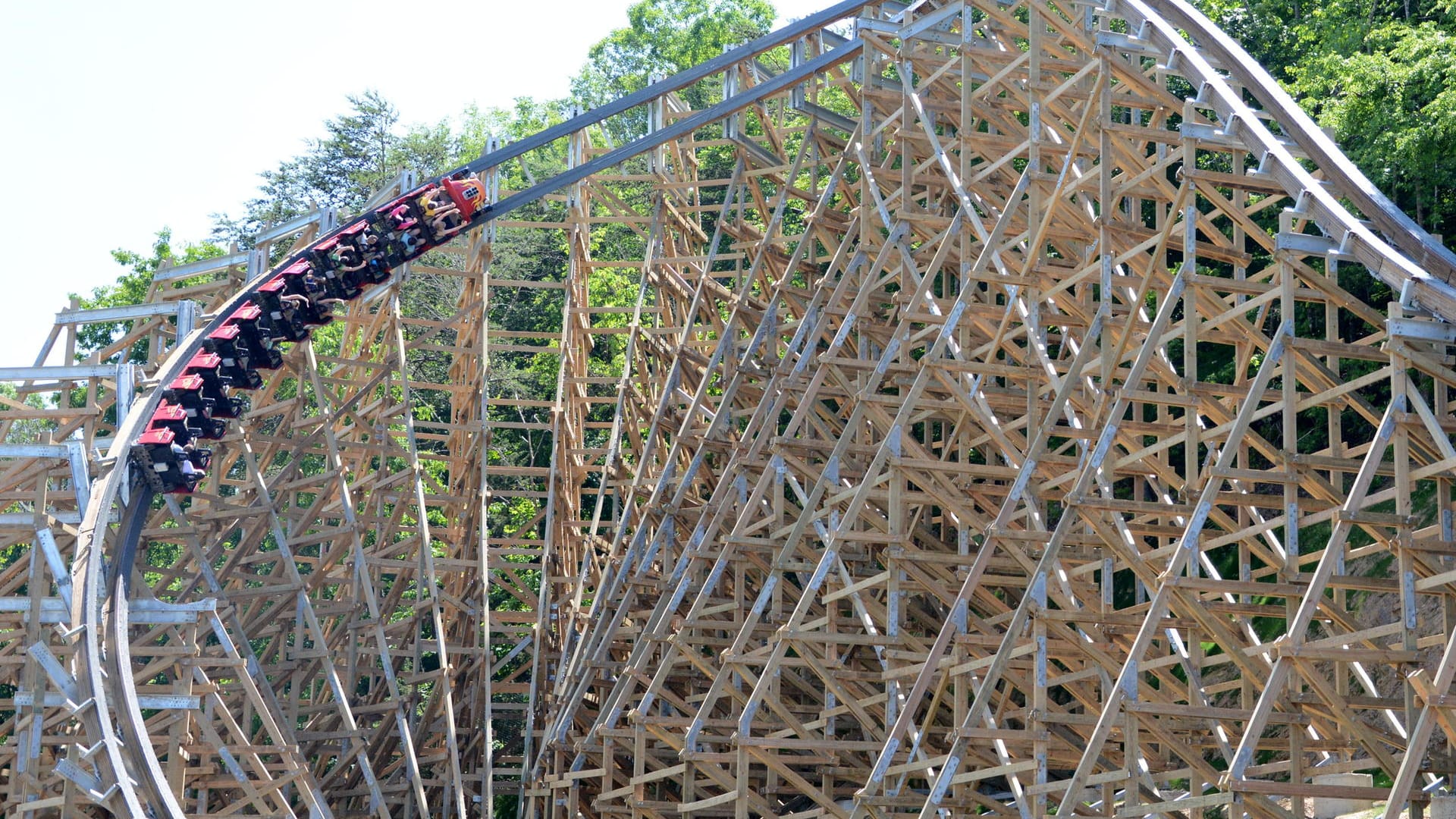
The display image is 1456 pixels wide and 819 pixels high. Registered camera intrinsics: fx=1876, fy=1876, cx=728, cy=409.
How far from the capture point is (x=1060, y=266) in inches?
746

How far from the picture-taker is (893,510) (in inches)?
683

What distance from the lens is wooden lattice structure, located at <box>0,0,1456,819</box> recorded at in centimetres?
1440

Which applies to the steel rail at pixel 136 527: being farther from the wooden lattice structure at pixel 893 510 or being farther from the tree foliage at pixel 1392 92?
the tree foliage at pixel 1392 92

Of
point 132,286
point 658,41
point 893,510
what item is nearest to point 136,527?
point 893,510

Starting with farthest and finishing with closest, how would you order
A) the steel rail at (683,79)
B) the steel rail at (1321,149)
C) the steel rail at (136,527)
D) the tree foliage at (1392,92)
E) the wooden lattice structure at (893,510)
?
the steel rail at (683,79), the tree foliage at (1392,92), the steel rail at (136,527), the wooden lattice structure at (893,510), the steel rail at (1321,149)

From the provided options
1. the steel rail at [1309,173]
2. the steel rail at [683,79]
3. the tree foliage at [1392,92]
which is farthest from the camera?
the steel rail at [683,79]

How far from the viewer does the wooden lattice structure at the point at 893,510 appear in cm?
1440

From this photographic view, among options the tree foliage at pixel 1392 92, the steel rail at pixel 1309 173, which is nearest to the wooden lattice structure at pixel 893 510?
the steel rail at pixel 1309 173

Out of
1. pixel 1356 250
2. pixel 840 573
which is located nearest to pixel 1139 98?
pixel 1356 250

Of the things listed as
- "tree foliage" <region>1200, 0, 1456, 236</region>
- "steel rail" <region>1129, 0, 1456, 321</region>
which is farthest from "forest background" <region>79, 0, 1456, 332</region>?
"steel rail" <region>1129, 0, 1456, 321</region>

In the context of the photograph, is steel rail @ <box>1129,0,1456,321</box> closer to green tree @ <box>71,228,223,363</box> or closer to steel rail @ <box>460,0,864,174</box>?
steel rail @ <box>460,0,864,174</box>

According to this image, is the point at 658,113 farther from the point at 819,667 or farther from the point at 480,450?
the point at 819,667

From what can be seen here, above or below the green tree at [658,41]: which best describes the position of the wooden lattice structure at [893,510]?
below

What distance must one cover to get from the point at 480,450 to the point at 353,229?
3.49 metres
